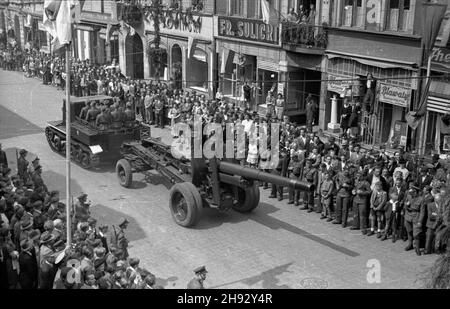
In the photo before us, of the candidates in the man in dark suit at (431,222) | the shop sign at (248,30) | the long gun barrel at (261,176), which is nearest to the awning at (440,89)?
the man in dark suit at (431,222)

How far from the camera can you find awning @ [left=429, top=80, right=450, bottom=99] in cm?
1748

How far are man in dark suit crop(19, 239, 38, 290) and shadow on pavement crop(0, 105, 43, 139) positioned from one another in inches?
551

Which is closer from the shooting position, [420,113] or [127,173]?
[127,173]

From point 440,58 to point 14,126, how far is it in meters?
16.4

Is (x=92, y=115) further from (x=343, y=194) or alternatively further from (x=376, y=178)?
(x=376, y=178)

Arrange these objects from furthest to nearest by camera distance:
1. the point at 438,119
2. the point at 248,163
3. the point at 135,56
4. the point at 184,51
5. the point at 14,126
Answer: the point at 135,56 → the point at 184,51 → the point at 14,126 → the point at 438,119 → the point at 248,163

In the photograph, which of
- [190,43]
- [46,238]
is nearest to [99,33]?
[190,43]

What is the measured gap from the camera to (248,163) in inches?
682

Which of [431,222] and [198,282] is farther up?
[198,282]

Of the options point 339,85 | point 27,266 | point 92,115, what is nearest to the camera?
point 27,266

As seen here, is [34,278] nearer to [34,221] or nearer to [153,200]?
[34,221]

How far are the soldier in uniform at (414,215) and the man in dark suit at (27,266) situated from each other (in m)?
7.54

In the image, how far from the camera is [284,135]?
58.1ft
